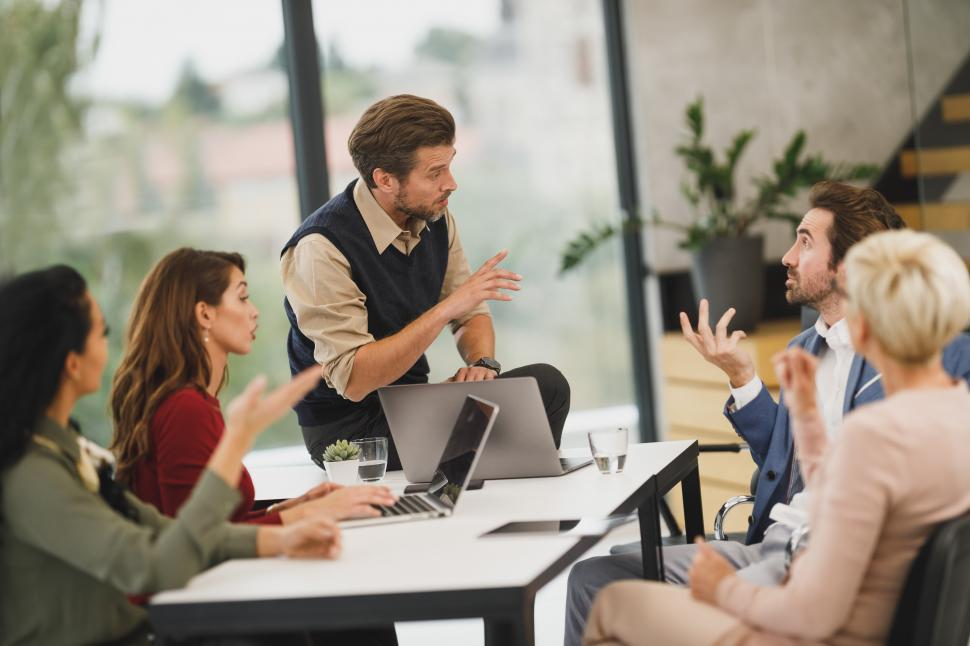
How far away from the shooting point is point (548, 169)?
630cm

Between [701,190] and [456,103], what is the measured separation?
50.2 inches

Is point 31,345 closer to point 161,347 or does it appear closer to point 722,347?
point 161,347

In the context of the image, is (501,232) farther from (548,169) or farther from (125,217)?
(125,217)

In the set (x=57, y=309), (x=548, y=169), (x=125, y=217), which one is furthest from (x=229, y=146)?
(x=57, y=309)

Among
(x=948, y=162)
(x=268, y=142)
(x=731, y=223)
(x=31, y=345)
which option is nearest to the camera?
(x=31, y=345)

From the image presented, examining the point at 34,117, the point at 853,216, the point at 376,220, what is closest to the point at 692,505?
the point at 853,216

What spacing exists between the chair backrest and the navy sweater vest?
5.90 ft

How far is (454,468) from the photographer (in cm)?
243

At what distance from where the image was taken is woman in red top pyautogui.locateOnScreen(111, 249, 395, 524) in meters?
2.29

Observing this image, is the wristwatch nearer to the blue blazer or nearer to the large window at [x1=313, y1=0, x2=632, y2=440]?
the blue blazer

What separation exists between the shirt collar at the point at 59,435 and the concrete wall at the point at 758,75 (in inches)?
179

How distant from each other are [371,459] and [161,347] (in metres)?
0.55

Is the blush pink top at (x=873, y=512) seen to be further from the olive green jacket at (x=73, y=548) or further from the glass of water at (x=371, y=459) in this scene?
the glass of water at (x=371, y=459)

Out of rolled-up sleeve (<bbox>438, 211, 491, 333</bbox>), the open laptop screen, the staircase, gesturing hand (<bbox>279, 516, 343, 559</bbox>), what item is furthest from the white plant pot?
the staircase
